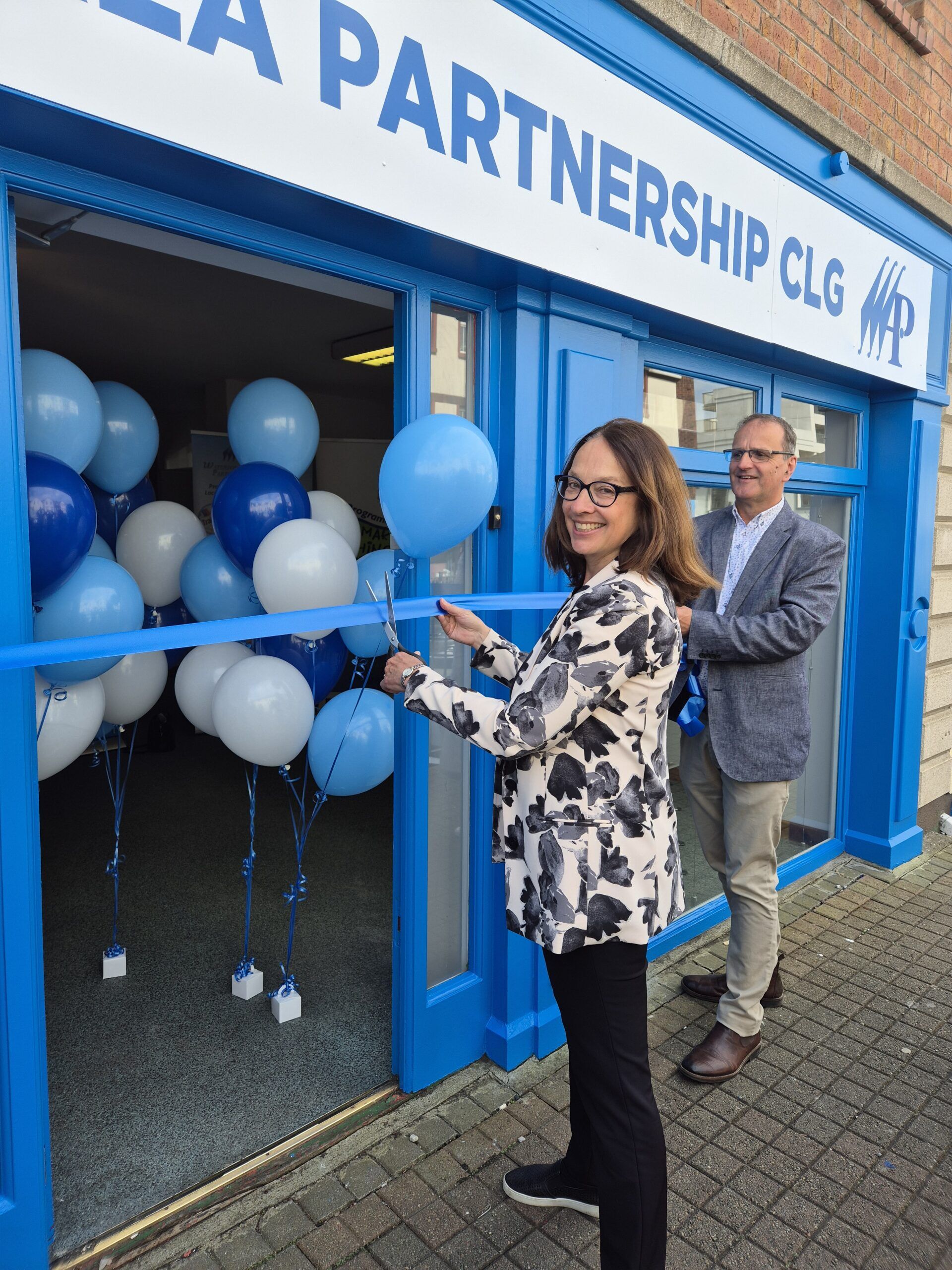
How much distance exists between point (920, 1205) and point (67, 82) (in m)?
3.33

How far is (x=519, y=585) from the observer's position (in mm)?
2697

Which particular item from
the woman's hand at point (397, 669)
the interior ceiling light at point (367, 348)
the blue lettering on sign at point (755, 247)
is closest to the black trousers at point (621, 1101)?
the woman's hand at point (397, 669)

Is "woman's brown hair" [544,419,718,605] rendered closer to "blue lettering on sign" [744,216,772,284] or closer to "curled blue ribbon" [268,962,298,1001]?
"blue lettering on sign" [744,216,772,284]

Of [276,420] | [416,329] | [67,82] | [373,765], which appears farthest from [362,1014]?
[67,82]

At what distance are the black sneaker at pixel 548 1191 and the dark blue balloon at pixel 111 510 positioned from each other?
235 cm

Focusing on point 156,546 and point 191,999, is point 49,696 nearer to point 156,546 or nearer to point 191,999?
point 156,546

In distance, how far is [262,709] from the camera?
254 cm

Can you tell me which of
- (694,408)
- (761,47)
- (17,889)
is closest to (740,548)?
(694,408)

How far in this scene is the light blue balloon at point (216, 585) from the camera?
9.15 ft

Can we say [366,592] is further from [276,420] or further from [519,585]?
[276,420]

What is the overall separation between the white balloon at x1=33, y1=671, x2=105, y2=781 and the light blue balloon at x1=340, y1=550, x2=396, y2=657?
2.60ft

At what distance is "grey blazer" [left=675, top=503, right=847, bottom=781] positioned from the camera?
2.72m

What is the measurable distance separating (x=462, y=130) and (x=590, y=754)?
166 cm

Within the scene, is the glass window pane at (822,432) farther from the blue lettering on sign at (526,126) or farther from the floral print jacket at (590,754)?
the floral print jacket at (590,754)
